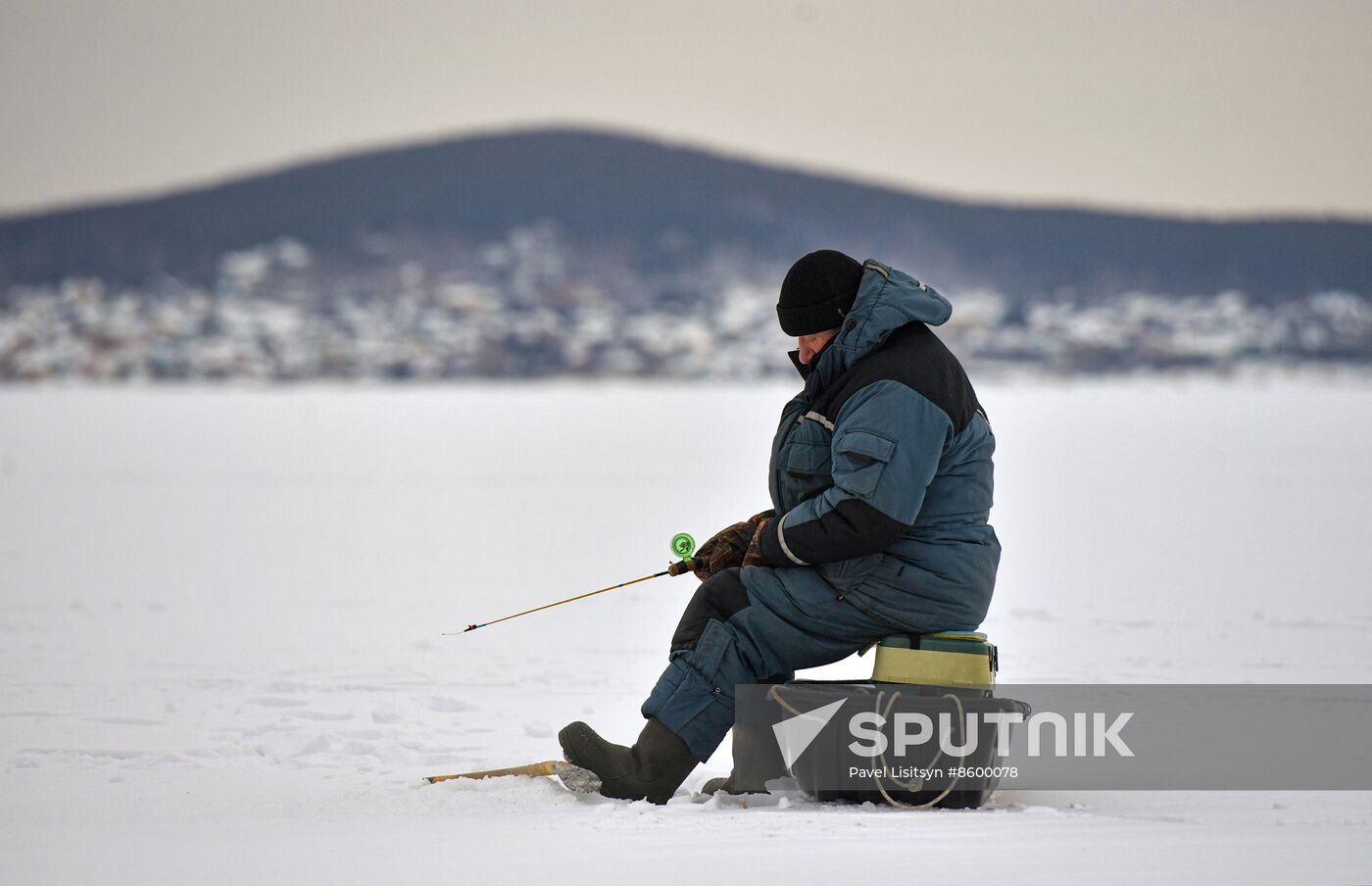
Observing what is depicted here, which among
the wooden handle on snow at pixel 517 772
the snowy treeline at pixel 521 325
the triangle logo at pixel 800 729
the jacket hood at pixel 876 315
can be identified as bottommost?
the wooden handle on snow at pixel 517 772

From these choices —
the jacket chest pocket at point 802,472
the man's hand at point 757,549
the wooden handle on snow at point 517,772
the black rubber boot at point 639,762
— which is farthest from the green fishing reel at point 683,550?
the wooden handle on snow at point 517,772

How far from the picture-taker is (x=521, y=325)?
10600 centimetres

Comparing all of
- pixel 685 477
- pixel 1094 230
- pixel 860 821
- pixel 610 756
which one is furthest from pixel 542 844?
pixel 1094 230

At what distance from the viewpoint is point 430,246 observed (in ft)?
451

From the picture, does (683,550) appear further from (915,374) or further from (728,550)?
(915,374)

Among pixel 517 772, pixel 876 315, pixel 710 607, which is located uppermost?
pixel 876 315

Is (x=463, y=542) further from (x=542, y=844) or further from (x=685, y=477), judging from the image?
(x=542, y=844)

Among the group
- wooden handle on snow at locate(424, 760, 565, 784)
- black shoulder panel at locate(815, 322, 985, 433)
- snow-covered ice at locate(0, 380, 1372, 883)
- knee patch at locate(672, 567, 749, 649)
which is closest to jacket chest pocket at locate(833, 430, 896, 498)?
black shoulder panel at locate(815, 322, 985, 433)

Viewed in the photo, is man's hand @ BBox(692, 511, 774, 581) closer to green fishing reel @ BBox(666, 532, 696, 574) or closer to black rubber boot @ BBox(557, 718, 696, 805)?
green fishing reel @ BBox(666, 532, 696, 574)

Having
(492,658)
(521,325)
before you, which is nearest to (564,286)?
(521,325)

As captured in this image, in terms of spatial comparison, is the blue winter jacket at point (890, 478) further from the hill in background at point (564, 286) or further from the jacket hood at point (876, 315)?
the hill in background at point (564, 286)

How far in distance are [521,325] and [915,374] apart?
104 metres

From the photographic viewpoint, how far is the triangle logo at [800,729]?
3447 mm

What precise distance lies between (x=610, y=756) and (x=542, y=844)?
430 mm
